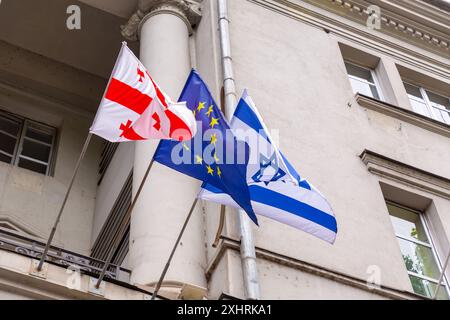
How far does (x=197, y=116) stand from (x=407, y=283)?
11.7ft

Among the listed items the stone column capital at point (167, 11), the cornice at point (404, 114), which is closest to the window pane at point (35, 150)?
the stone column capital at point (167, 11)

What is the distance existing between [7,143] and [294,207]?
745cm

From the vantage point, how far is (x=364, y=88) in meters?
14.2

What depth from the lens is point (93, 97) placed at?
51.4ft

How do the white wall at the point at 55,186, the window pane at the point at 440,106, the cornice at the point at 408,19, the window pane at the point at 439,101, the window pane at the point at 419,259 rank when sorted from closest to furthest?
the window pane at the point at 419,259 < the white wall at the point at 55,186 < the window pane at the point at 440,106 < the window pane at the point at 439,101 < the cornice at the point at 408,19

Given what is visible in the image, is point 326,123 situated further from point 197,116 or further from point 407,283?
point 197,116

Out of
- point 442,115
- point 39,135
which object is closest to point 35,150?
point 39,135

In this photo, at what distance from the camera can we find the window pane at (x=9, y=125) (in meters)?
14.7

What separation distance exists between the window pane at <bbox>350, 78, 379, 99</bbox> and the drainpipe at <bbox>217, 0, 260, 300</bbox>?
3183 millimetres

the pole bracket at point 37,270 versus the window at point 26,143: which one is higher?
the window at point 26,143

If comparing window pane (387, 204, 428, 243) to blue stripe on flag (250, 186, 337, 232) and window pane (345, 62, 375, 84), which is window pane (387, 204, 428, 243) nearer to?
blue stripe on flag (250, 186, 337, 232)

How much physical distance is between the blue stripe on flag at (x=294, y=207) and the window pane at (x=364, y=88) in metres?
5.68

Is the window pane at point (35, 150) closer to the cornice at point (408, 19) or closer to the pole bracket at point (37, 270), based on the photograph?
the cornice at point (408, 19)
